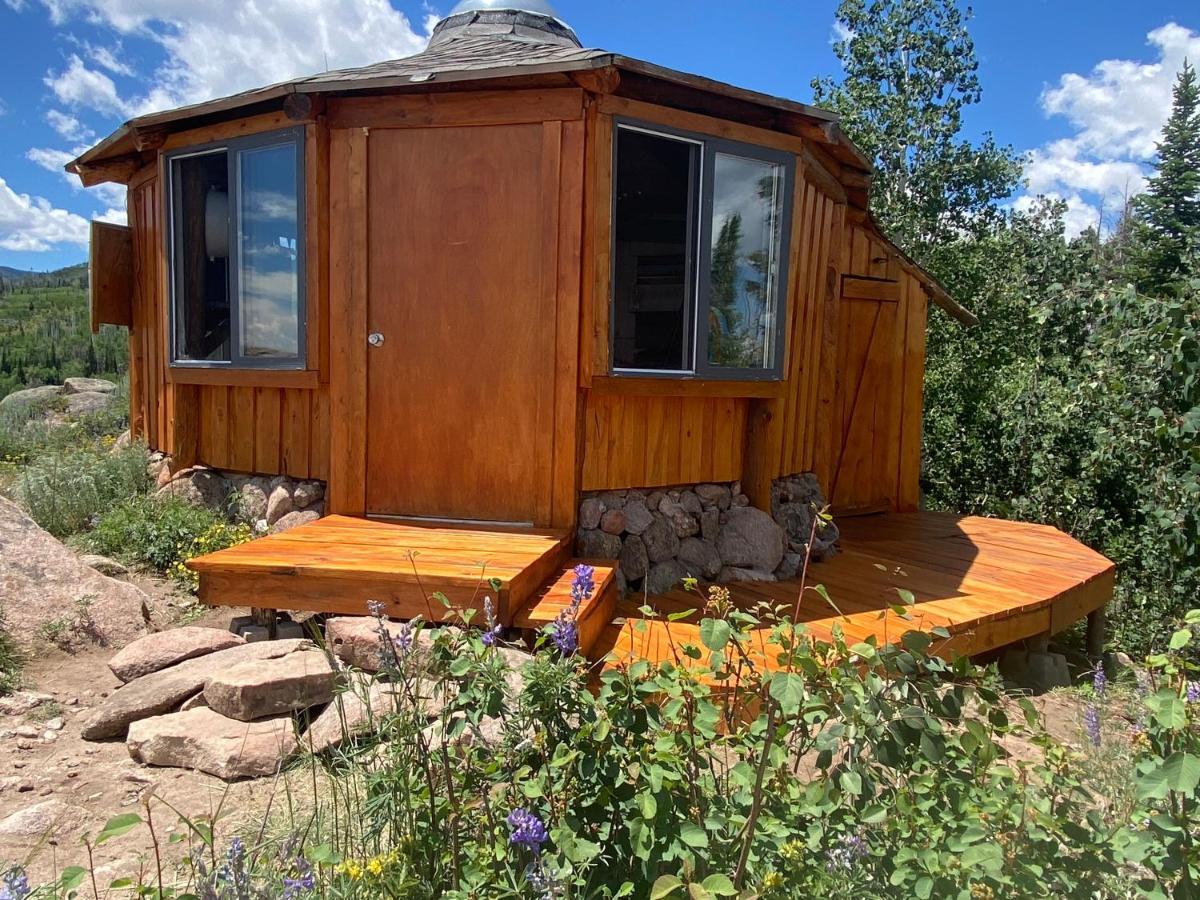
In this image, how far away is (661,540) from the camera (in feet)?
16.3

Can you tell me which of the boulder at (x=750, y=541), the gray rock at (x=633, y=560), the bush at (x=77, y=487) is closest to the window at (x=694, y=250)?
the boulder at (x=750, y=541)

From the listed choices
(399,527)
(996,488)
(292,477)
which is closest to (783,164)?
(399,527)

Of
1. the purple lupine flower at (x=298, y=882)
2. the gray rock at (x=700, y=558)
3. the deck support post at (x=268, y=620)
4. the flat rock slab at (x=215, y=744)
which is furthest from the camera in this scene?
the gray rock at (x=700, y=558)

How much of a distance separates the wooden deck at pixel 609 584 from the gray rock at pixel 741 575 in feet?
0.34

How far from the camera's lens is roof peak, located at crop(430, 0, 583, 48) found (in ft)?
20.8

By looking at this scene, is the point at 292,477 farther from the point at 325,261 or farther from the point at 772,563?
the point at 772,563

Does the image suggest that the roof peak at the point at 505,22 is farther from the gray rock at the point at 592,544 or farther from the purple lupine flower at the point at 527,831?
the purple lupine flower at the point at 527,831

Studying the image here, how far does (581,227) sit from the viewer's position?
4.53 metres

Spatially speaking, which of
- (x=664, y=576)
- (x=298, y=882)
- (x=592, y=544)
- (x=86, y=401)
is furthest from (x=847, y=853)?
(x=86, y=401)

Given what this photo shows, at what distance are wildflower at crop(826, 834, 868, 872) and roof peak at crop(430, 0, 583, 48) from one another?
6.14m

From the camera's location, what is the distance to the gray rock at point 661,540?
4941 millimetres

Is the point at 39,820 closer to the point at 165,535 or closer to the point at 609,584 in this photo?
the point at 609,584

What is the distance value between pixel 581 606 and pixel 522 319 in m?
1.87

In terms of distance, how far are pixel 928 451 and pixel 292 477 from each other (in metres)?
7.70
